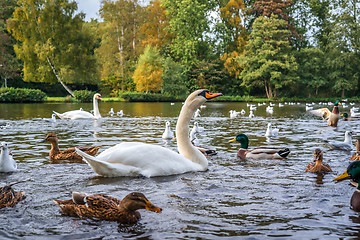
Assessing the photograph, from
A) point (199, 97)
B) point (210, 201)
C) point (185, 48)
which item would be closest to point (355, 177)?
point (210, 201)

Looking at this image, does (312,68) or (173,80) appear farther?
(173,80)

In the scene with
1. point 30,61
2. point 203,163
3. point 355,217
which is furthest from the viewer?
point 30,61

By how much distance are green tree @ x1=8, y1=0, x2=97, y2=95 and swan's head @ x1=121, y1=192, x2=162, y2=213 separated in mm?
44027

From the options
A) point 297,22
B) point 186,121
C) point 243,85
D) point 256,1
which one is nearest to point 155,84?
point 243,85

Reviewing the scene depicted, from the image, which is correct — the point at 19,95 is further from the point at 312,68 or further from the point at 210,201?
the point at 210,201

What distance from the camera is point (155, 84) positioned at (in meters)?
48.5

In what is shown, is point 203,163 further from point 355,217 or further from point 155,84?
point 155,84

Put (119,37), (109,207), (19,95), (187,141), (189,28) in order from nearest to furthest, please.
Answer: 1. (109,207)
2. (187,141)
3. (19,95)
4. (189,28)
5. (119,37)

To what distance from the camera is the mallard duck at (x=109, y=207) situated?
3.96 metres

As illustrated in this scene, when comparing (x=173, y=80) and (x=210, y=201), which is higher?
(x=173, y=80)

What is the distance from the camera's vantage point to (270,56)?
48656 mm

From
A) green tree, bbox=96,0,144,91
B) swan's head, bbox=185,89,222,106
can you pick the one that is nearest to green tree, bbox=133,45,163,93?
green tree, bbox=96,0,144,91

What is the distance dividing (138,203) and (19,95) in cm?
3681

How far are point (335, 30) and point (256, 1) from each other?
446 inches
